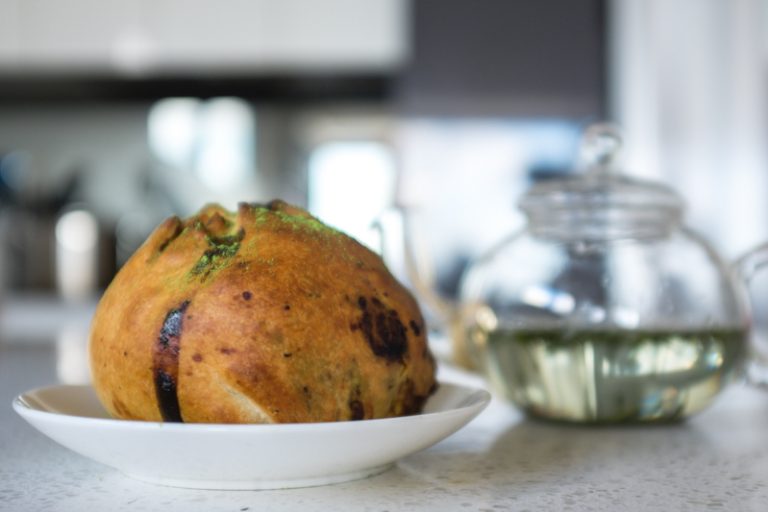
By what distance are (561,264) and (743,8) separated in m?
2.06

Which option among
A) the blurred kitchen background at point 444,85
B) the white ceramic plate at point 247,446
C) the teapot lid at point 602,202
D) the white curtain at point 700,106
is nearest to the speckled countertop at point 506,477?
the white ceramic plate at point 247,446

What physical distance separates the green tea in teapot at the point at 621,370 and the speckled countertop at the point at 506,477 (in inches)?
0.6

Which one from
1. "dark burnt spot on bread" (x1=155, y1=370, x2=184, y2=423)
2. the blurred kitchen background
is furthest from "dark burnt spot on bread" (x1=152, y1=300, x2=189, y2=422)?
the blurred kitchen background

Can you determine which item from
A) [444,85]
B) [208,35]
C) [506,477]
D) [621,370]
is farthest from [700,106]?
[506,477]

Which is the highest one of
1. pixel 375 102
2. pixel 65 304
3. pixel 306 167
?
pixel 375 102

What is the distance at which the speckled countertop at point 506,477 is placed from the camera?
0.35m

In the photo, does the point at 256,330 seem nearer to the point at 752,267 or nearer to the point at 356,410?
the point at 356,410

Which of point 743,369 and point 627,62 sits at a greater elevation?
point 627,62

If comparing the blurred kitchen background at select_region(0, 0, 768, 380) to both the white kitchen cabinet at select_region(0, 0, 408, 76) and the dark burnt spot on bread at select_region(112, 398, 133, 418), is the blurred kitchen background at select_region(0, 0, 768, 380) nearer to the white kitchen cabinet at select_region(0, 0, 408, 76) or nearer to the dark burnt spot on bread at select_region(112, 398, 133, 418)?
the white kitchen cabinet at select_region(0, 0, 408, 76)

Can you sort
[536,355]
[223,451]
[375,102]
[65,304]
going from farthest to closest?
[375,102] < [65,304] < [536,355] < [223,451]

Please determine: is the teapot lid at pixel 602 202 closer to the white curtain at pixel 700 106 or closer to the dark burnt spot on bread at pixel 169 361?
the dark burnt spot on bread at pixel 169 361

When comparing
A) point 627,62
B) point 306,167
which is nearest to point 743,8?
point 627,62

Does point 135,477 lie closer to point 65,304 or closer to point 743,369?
point 743,369

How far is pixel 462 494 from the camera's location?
1.21 ft
